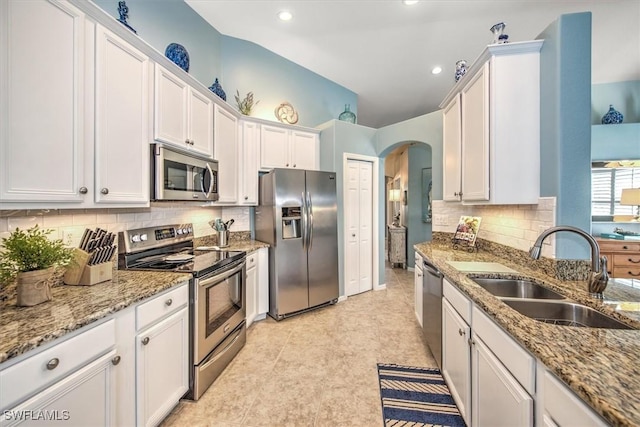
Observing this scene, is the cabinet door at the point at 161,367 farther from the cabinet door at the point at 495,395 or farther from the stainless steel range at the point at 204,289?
the cabinet door at the point at 495,395

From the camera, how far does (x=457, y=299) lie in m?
1.64

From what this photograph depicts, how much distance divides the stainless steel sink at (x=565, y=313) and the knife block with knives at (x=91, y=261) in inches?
92.6

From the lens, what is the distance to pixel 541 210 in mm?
1783

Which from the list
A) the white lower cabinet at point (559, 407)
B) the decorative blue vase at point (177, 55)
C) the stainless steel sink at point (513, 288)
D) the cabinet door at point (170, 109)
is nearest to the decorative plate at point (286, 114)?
the decorative blue vase at point (177, 55)

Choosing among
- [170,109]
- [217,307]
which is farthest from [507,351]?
[170,109]

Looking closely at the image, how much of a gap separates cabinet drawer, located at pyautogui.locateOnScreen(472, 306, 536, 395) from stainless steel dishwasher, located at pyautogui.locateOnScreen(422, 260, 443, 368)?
0.68 metres

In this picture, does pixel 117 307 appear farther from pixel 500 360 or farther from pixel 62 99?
pixel 500 360

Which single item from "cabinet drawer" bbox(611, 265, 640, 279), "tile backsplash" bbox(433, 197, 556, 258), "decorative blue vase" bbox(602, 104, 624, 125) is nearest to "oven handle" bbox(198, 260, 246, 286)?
"tile backsplash" bbox(433, 197, 556, 258)

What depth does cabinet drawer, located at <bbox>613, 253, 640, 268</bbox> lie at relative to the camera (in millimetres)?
3576

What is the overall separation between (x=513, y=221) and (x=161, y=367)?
9.14ft

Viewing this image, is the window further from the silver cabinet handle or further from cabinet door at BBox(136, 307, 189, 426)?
the silver cabinet handle

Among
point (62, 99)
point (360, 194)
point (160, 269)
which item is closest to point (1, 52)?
point (62, 99)

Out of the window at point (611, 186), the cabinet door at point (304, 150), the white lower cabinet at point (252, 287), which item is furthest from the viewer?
the window at point (611, 186)

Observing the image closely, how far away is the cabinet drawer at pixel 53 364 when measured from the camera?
2.80 feet
